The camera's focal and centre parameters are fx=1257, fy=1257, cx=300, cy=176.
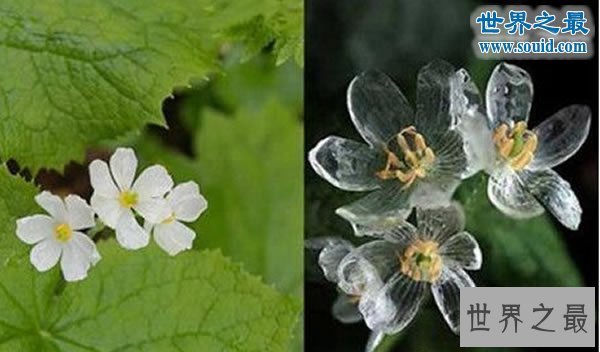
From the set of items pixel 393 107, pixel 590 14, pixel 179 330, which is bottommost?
pixel 179 330

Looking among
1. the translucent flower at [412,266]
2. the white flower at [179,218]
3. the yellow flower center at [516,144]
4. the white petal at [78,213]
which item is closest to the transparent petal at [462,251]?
the translucent flower at [412,266]

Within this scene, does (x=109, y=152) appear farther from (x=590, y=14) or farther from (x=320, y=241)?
(x=590, y=14)

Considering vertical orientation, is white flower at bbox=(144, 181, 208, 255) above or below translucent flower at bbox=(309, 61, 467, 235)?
below

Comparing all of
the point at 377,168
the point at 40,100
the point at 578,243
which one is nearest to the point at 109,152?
the point at 40,100

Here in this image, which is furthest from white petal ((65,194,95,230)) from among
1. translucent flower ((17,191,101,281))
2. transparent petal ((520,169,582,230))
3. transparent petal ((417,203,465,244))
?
transparent petal ((520,169,582,230))

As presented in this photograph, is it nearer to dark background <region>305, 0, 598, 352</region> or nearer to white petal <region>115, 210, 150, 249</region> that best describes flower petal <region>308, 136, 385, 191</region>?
dark background <region>305, 0, 598, 352</region>

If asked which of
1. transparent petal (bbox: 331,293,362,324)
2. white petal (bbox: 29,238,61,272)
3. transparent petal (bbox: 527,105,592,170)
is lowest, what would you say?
transparent petal (bbox: 331,293,362,324)

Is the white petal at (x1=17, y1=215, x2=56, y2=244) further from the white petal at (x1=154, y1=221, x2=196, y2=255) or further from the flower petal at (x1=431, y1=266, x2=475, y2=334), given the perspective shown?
the flower petal at (x1=431, y1=266, x2=475, y2=334)

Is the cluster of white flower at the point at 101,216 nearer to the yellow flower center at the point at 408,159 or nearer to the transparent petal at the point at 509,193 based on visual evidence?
the yellow flower center at the point at 408,159
